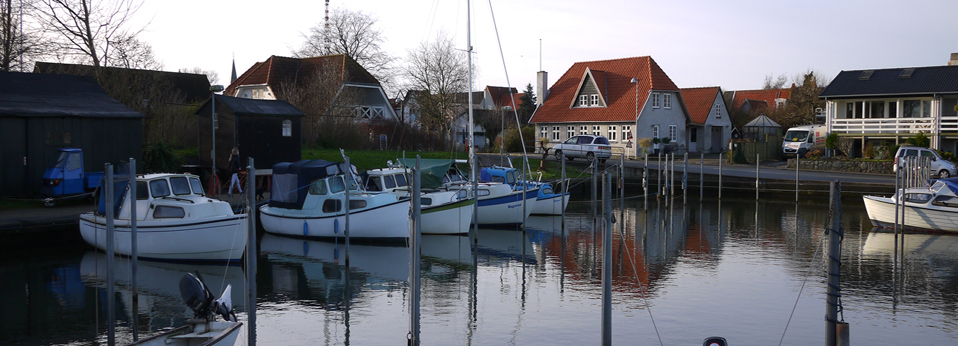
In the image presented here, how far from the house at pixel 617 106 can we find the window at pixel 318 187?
28.3m

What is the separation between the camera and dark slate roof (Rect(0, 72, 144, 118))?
890 inches

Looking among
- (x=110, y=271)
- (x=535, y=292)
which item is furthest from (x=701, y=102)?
(x=110, y=271)

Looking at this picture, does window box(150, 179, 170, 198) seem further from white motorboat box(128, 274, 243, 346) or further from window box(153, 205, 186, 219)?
white motorboat box(128, 274, 243, 346)

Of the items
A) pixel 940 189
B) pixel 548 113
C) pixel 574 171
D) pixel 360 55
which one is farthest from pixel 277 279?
pixel 360 55

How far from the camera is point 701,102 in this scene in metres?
53.1

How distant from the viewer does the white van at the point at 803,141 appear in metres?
43.6

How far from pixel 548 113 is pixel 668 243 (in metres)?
29.2

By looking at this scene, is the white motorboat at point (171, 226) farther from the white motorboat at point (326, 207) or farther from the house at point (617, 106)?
the house at point (617, 106)

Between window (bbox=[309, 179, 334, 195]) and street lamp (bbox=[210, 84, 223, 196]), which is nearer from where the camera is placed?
window (bbox=[309, 179, 334, 195])

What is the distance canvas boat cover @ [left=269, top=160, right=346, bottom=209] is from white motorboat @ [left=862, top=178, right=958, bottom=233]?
17.3m

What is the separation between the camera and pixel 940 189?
75.9ft

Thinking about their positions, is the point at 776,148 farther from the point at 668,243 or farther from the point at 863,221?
the point at 668,243

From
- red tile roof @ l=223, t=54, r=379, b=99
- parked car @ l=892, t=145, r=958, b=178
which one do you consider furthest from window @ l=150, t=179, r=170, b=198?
red tile roof @ l=223, t=54, r=379, b=99

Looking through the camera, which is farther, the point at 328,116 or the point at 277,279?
the point at 328,116
